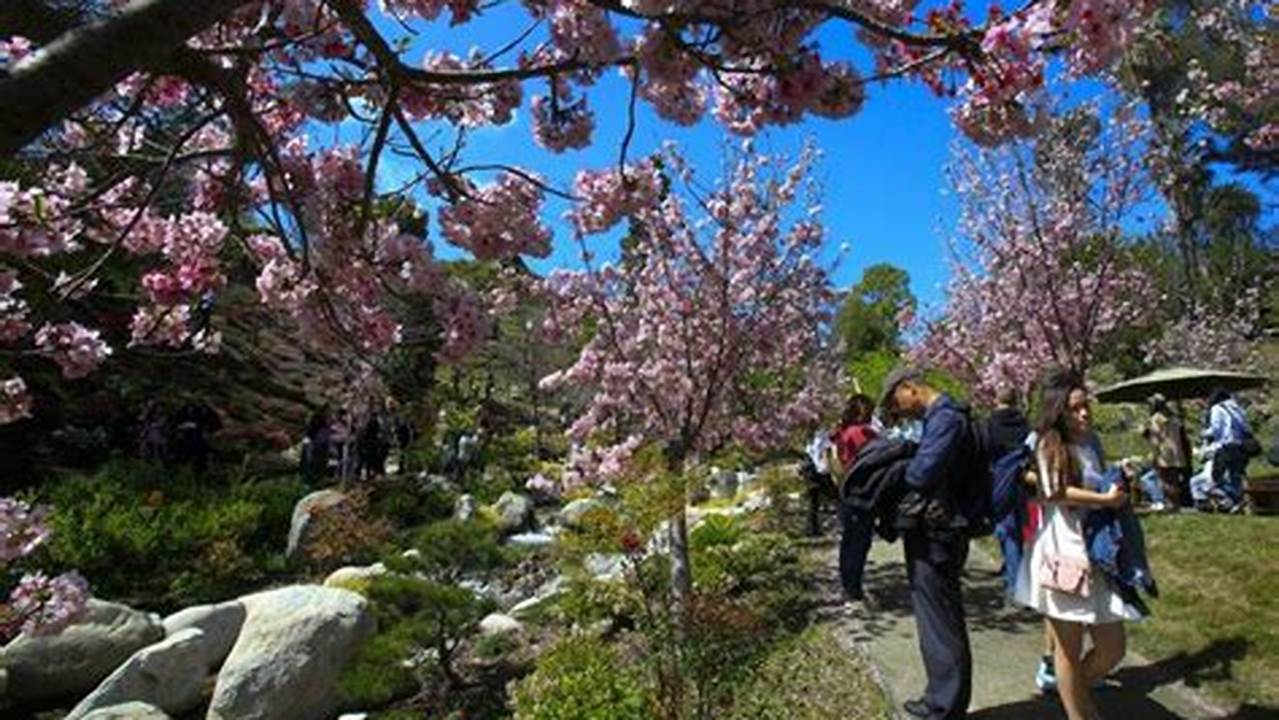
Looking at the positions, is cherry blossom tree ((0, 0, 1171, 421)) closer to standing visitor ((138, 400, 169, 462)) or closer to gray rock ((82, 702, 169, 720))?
gray rock ((82, 702, 169, 720))

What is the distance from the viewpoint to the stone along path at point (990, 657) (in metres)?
4.71

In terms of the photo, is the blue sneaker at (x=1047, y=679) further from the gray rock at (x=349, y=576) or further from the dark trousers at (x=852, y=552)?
the gray rock at (x=349, y=576)

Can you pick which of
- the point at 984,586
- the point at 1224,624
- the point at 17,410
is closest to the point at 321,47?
the point at 17,410

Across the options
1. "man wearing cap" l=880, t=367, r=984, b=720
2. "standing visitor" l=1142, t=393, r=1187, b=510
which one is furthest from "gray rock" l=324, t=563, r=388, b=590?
"standing visitor" l=1142, t=393, r=1187, b=510

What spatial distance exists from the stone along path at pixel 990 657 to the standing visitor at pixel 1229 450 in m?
3.70

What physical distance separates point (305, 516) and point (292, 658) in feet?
19.8

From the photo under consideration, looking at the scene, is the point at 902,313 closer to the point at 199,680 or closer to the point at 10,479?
the point at 199,680

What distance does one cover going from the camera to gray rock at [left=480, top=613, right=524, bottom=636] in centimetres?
945

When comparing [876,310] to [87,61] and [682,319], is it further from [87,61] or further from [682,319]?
[87,61]

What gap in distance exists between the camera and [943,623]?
4.16 metres

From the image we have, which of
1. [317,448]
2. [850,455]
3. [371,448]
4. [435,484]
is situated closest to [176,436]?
[317,448]

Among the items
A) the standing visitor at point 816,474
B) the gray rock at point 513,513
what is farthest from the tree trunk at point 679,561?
the gray rock at point 513,513

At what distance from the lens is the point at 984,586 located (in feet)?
26.2

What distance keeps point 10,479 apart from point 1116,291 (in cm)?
1744
